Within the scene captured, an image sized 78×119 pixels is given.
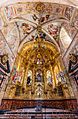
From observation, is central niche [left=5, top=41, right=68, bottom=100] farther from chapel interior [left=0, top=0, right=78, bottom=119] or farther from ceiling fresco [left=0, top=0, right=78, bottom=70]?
ceiling fresco [left=0, top=0, right=78, bottom=70]

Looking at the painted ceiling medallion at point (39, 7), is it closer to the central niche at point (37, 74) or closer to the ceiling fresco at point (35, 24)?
the ceiling fresco at point (35, 24)

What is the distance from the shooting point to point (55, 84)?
16234 mm

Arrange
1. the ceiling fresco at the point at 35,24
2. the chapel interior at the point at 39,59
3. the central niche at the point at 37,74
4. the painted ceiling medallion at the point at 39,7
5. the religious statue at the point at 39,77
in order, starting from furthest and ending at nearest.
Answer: the religious statue at the point at 39,77 → the central niche at the point at 37,74 → the painted ceiling medallion at the point at 39,7 → the ceiling fresco at the point at 35,24 → the chapel interior at the point at 39,59

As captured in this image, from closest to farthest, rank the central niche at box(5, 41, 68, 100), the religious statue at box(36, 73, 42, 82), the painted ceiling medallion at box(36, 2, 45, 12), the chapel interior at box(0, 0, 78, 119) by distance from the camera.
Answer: the chapel interior at box(0, 0, 78, 119) → the painted ceiling medallion at box(36, 2, 45, 12) → the central niche at box(5, 41, 68, 100) → the religious statue at box(36, 73, 42, 82)

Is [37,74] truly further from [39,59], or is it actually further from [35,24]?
[35,24]

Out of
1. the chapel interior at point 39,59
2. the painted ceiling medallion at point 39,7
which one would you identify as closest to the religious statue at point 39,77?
the chapel interior at point 39,59

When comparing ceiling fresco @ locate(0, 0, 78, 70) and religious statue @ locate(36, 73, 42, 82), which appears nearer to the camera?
ceiling fresco @ locate(0, 0, 78, 70)

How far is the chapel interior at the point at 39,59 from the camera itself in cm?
1251

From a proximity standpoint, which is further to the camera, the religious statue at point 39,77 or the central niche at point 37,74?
the religious statue at point 39,77

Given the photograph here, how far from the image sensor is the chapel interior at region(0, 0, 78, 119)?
12.5 m

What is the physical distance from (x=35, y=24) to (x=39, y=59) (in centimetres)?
407

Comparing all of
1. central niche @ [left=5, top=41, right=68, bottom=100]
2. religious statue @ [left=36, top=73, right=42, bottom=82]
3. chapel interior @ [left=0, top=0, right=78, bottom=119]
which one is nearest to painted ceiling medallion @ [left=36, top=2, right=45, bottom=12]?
chapel interior @ [left=0, top=0, right=78, bottom=119]

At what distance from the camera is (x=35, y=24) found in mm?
16641

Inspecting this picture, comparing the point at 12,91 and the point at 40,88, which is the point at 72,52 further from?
the point at 12,91
